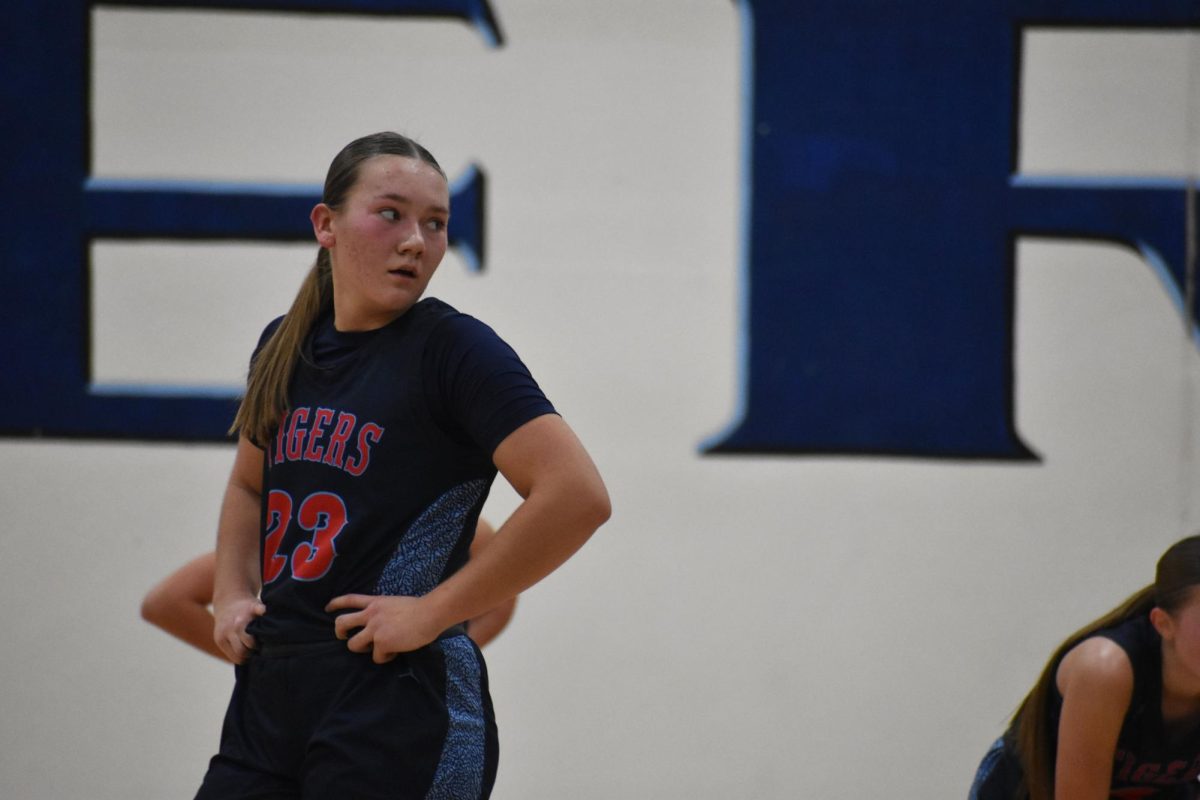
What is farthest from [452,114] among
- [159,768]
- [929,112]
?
[159,768]

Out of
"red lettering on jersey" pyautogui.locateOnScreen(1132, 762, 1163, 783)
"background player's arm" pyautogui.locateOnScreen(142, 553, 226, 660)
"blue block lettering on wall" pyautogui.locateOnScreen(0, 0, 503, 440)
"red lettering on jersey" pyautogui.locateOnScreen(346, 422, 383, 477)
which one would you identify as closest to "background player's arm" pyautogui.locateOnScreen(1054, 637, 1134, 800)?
"red lettering on jersey" pyautogui.locateOnScreen(1132, 762, 1163, 783)

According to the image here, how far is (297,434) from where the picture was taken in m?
1.54

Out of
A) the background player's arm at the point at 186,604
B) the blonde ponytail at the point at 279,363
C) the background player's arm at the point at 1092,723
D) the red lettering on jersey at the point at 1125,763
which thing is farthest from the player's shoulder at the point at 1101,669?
the background player's arm at the point at 186,604

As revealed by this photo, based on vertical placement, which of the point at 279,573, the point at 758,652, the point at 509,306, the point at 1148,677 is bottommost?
the point at 758,652

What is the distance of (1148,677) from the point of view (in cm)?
197

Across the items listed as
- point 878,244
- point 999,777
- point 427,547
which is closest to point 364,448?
point 427,547

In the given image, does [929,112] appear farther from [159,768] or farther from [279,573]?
[159,768]

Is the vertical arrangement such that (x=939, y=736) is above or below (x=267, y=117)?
below

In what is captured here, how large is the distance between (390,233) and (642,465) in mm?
1606

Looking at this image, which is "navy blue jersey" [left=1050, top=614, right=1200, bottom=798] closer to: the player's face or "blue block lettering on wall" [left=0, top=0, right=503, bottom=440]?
the player's face

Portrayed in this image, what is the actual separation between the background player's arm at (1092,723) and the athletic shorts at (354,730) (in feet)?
2.95

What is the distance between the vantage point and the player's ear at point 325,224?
1.62m

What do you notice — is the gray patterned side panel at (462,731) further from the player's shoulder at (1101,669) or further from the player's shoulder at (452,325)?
the player's shoulder at (1101,669)

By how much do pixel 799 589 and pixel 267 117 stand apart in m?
1.71
